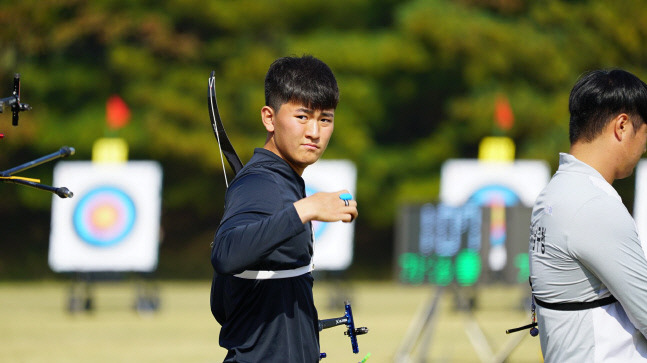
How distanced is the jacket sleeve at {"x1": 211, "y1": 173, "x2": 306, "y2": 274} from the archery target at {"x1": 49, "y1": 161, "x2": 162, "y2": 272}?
10006mm

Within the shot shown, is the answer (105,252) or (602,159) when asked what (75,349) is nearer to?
(105,252)

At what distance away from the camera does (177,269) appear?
19578 mm

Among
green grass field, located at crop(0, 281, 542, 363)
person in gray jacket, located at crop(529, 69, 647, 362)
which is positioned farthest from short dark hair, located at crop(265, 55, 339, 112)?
green grass field, located at crop(0, 281, 542, 363)

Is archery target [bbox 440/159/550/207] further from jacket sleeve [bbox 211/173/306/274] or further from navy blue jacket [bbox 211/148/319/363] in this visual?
jacket sleeve [bbox 211/173/306/274]

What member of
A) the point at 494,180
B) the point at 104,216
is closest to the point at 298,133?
the point at 494,180

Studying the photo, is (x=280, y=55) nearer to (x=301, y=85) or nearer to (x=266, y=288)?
(x=301, y=85)

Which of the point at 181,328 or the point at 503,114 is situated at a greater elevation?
the point at 503,114

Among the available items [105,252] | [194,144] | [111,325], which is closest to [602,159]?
[111,325]

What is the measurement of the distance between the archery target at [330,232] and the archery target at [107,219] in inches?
77.2

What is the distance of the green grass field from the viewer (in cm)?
783

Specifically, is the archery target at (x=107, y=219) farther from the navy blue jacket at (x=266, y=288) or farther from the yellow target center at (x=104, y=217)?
the navy blue jacket at (x=266, y=288)

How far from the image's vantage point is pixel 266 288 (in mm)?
Answer: 2184

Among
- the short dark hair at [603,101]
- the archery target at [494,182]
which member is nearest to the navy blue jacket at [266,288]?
the short dark hair at [603,101]

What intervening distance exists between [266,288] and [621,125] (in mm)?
916
